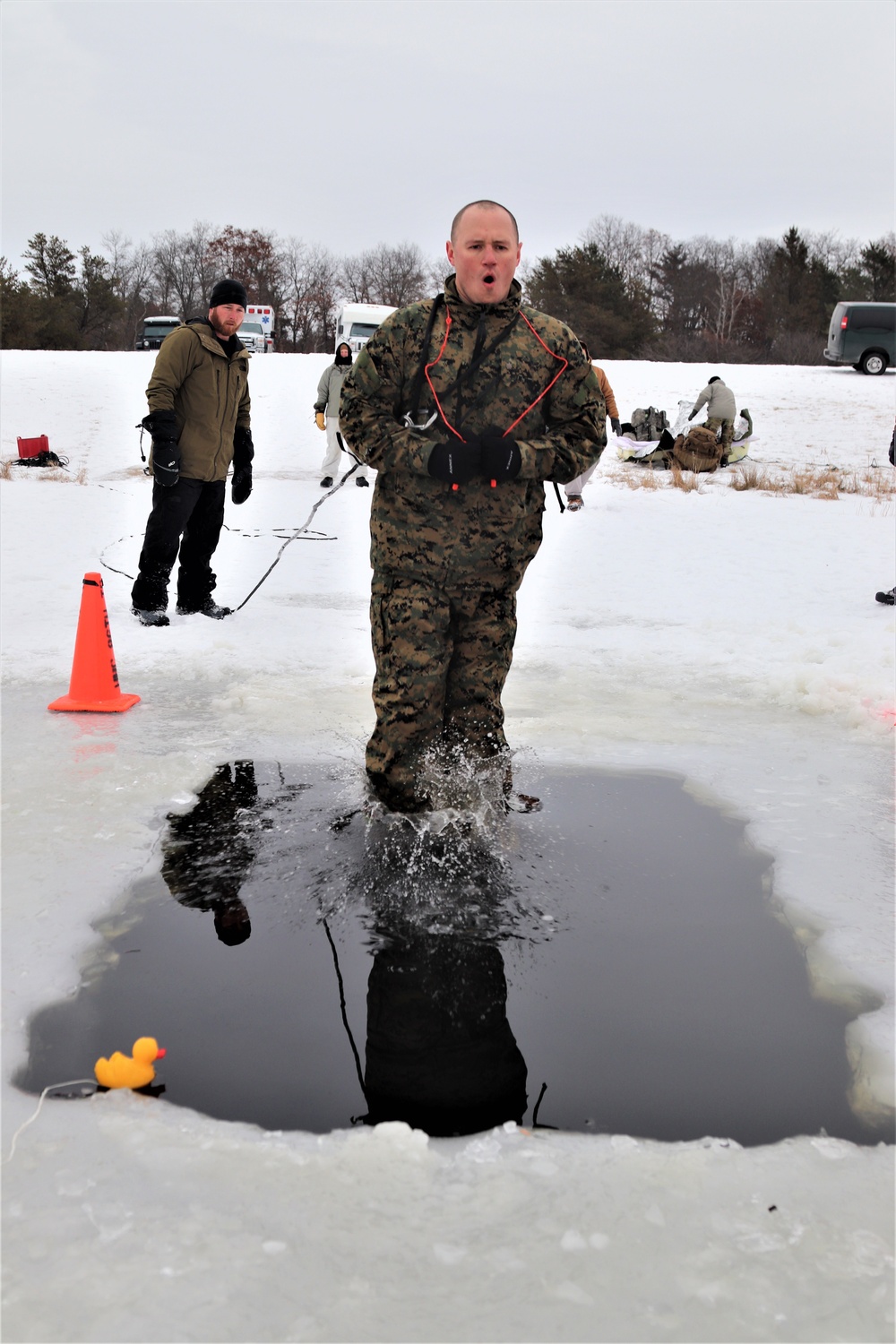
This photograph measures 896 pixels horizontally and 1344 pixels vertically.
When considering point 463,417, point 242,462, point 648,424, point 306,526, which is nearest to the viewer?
point 463,417

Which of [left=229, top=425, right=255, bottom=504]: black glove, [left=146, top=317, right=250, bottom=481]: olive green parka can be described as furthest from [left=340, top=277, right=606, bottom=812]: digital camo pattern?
[left=229, top=425, right=255, bottom=504]: black glove

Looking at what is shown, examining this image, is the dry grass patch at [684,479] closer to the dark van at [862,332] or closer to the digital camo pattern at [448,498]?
the digital camo pattern at [448,498]

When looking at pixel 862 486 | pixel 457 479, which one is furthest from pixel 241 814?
pixel 862 486

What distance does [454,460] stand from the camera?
3.12 meters

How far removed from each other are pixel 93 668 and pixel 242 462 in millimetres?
2312

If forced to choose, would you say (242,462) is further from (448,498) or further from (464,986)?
(464,986)

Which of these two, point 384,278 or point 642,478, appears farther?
point 384,278

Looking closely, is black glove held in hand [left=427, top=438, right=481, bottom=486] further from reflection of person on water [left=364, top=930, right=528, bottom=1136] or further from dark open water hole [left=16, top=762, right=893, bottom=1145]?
reflection of person on water [left=364, top=930, right=528, bottom=1136]

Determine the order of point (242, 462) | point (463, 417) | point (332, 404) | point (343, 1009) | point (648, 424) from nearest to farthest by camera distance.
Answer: point (343, 1009) → point (463, 417) → point (242, 462) → point (332, 404) → point (648, 424)

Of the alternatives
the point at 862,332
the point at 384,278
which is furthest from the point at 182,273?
Result: the point at 862,332

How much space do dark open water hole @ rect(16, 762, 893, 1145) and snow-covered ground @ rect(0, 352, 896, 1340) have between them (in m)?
0.09

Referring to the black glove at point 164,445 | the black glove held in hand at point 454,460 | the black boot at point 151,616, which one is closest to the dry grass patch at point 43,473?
the black boot at point 151,616

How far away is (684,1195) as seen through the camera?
76.2 inches

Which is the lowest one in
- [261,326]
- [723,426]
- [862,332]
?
[723,426]
